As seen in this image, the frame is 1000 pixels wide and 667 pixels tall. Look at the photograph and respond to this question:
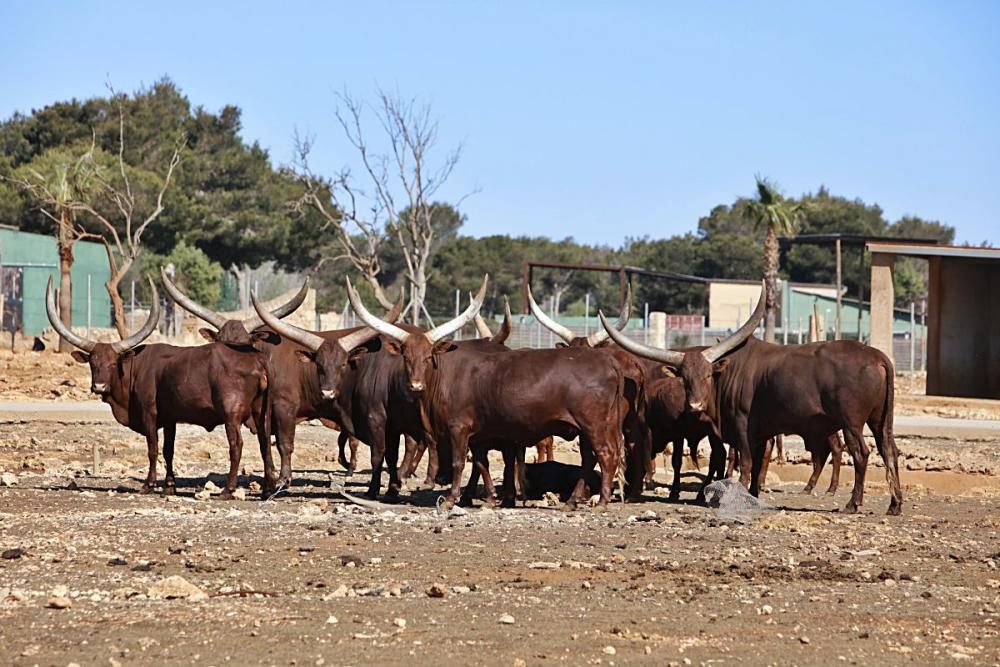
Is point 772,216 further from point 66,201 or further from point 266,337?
point 266,337

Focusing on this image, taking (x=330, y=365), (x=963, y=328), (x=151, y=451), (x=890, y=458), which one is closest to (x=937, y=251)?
(x=963, y=328)

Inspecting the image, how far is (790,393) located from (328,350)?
4368 millimetres

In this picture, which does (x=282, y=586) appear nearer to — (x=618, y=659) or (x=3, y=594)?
(x=3, y=594)

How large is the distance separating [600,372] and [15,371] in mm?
19473

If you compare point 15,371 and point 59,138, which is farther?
point 59,138

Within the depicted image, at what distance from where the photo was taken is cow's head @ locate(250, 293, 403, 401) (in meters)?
14.8

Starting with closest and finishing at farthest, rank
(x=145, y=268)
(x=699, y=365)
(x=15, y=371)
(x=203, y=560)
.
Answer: (x=203, y=560)
(x=699, y=365)
(x=15, y=371)
(x=145, y=268)

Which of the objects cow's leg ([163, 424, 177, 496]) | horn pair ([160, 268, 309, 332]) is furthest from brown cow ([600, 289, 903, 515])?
cow's leg ([163, 424, 177, 496])

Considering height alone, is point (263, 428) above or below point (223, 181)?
below

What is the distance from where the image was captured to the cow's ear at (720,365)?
49.5ft

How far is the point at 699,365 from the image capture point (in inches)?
589

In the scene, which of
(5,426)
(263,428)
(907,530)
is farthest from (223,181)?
(907,530)

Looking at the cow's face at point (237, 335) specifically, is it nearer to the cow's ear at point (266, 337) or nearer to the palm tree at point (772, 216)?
the cow's ear at point (266, 337)

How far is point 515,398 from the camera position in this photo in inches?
542
